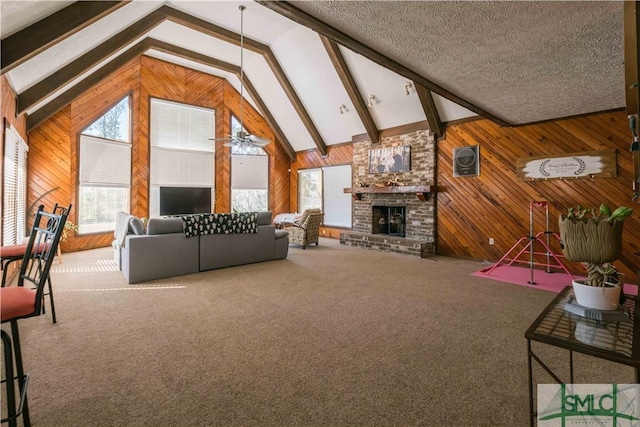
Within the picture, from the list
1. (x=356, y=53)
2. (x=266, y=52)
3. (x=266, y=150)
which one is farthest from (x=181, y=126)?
(x=356, y=53)

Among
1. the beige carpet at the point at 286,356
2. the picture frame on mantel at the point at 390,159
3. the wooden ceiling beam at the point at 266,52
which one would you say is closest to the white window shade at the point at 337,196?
the wooden ceiling beam at the point at 266,52

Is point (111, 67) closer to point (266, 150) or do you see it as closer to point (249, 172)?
point (249, 172)

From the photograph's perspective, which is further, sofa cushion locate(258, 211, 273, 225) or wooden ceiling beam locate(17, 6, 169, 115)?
sofa cushion locate(258, 211, 273, 225)

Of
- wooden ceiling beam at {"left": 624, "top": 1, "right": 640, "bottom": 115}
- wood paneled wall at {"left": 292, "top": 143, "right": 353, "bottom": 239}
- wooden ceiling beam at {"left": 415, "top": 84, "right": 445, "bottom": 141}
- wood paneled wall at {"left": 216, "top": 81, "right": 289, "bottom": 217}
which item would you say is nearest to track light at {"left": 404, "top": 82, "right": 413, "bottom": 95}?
wooden ceiling beam at {"left": 415, "top": 84, "right": 445, "bottom": 141}

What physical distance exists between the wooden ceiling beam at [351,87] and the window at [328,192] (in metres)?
1.40

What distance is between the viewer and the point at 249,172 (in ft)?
30.8

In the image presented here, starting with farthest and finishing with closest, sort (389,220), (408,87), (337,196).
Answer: (337,196) → (389,220) → (408,87)

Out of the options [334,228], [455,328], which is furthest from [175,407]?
[334,228]

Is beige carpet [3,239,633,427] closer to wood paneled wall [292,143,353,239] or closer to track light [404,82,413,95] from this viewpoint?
track light [404,82,413,95]

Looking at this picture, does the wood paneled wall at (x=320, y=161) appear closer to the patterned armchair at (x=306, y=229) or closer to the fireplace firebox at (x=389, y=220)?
the fireplace firebox at (x=389, y=220)

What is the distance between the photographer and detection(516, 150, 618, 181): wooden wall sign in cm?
448

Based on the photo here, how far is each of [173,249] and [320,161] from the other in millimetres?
5748

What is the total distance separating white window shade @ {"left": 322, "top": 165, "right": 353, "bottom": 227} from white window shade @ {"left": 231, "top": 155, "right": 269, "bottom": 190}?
1.93 meters

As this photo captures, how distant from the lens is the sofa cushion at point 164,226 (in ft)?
14.1
